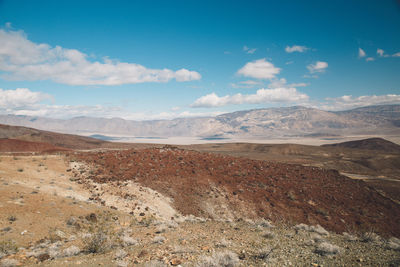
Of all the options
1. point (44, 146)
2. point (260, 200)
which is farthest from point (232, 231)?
point (44, 146)

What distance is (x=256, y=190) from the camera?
19.7 meters

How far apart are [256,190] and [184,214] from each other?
7.62 metres

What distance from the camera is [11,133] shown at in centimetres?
6550

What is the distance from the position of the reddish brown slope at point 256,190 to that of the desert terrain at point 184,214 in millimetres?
106

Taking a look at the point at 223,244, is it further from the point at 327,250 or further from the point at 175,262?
the point at 327,250

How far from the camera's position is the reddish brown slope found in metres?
16.8

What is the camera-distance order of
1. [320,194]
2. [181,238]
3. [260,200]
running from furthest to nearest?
[320,194], [260,200], [181,238]

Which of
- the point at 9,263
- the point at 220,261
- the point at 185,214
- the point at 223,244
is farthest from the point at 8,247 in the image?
the point at 185,214

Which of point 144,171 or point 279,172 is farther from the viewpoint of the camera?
point 279,172

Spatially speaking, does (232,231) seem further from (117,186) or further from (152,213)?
(117,186)

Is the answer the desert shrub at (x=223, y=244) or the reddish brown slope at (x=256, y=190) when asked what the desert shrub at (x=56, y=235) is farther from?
the reddish brown slope at (x=256, y=190)

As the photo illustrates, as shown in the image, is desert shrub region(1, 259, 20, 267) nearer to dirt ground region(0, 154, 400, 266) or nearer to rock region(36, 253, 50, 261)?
dirt ground region(0, 154, 400, 266)

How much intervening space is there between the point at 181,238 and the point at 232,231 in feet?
9.33

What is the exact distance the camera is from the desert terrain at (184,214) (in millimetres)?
7215
